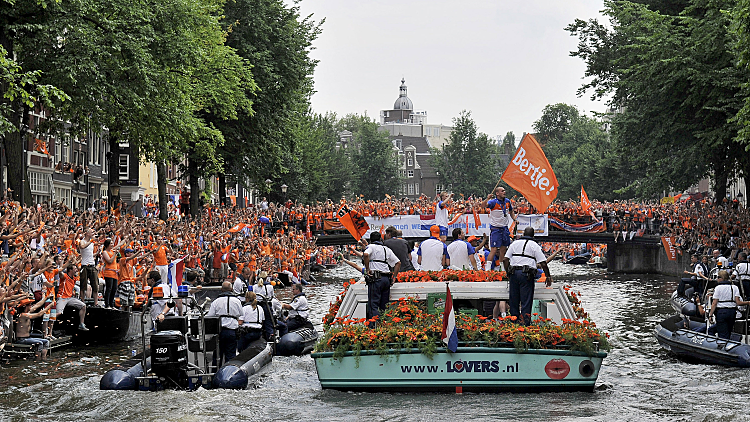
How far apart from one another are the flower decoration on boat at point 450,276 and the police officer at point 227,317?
10.7ft

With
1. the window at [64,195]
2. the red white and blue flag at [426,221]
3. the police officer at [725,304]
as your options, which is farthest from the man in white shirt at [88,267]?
the window at [64,195]

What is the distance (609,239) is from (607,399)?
40411mm

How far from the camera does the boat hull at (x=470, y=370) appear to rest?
15328 mm

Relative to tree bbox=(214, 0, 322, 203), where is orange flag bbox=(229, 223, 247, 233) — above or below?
below

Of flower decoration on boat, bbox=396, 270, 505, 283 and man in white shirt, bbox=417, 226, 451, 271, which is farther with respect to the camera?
man in white shirt, bbox=417, 226, 451, 271

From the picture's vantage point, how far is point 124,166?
68.7m

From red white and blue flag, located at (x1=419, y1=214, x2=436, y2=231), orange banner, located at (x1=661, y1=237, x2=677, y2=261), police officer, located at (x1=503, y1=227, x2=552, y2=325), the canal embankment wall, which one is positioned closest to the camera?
police officer, located at (x1=503, y1=227, x2=552, y2=325)

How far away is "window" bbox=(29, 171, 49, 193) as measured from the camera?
160 ft

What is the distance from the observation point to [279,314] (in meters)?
23.3

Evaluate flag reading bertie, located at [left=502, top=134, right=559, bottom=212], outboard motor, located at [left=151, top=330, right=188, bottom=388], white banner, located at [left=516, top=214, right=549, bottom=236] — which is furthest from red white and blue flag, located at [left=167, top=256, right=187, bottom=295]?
white banner, located at [left=516, top=214, right=549, bottom=236]

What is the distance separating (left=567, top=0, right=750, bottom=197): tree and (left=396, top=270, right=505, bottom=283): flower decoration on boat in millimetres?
19267

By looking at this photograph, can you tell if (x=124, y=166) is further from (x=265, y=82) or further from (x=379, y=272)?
(x=379, y=272)

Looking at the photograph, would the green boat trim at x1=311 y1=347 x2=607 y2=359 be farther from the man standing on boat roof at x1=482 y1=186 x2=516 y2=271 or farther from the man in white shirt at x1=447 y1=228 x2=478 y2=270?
the man standing on boat roof at x1=482 y1=186 x2=516 y2=271

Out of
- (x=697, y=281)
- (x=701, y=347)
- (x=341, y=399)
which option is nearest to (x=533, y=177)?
(x=701, y=347)
